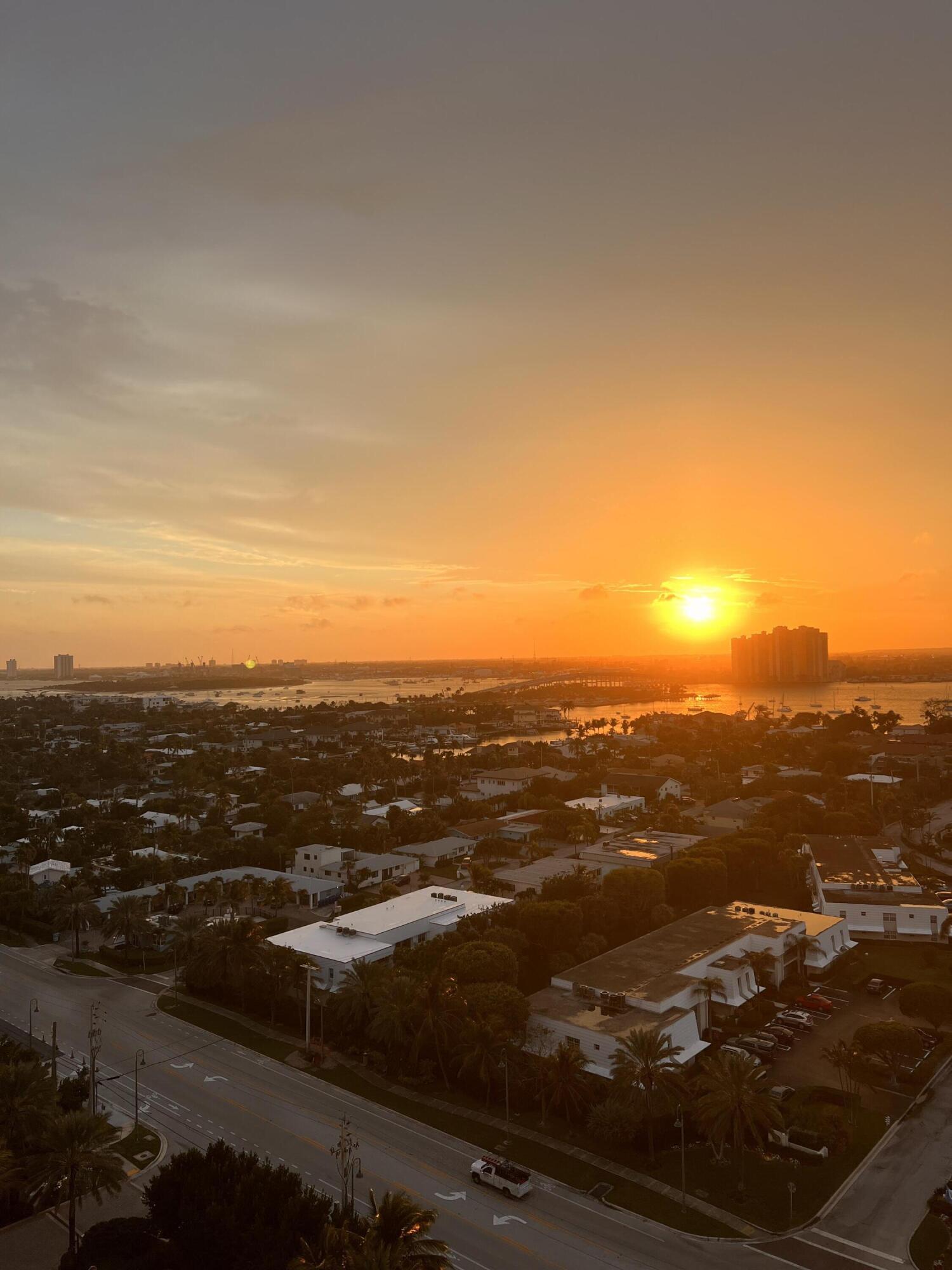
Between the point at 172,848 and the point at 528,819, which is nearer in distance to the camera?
the point at 172,848

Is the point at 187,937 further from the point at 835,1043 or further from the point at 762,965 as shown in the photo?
the point at 835,1043

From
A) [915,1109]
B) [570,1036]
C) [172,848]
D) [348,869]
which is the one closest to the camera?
[915,1109]

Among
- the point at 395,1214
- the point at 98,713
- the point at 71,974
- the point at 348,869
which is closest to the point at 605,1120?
the point at 395,1214

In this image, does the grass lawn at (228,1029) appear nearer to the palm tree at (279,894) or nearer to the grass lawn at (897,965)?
the palm tree at (279,894)

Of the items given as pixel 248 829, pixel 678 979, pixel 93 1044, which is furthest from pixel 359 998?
pixel 248 829

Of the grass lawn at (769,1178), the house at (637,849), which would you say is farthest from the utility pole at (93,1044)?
the house at (637,849)

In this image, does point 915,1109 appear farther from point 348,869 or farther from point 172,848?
point 172,848
